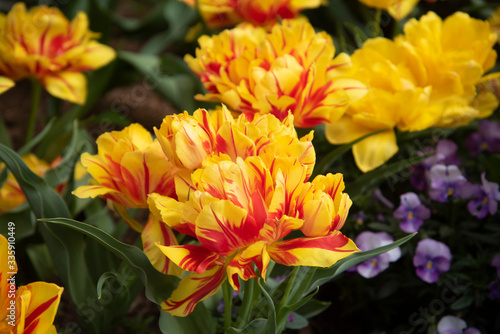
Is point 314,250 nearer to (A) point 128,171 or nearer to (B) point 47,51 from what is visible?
(A) point 128,171

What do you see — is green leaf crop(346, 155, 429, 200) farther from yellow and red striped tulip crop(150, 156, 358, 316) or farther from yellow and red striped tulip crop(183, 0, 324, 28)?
yellow and red striped tulip crop(183, 0, 324, 28)

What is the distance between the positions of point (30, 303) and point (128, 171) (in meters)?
0.19

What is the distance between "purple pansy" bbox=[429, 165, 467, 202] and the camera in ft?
3.37

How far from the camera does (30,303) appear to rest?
2.10 feet

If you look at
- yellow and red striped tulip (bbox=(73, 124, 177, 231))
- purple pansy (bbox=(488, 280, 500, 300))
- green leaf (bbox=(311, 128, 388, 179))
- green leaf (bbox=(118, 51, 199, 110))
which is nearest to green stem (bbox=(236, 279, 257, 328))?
yellow and red striped tulip (bbox=(73, 124, 177, 231))

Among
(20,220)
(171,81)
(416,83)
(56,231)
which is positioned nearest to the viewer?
(56,231)

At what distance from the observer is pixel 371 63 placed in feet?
3.17

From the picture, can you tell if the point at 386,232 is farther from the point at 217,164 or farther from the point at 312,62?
the point at 217,164

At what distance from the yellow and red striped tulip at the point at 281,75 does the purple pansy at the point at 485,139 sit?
1.56 ft

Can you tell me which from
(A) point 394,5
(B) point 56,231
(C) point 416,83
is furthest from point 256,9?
(B) point 56,231

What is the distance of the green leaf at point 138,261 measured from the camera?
673 millimetres

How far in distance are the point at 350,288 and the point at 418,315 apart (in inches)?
5.5

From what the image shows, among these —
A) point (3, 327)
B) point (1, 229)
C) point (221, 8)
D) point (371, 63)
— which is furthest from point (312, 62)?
point (1, 229)

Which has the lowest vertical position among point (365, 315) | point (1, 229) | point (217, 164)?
point (365, 315)
